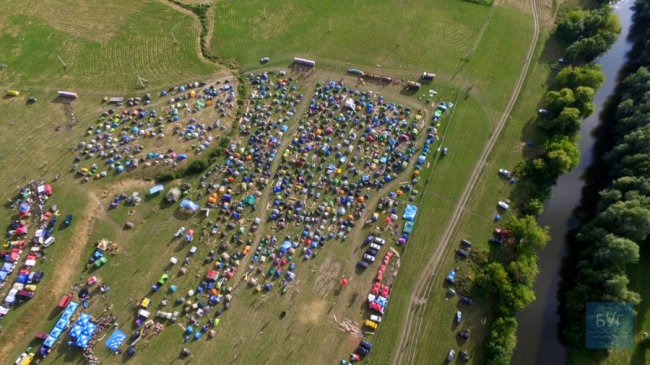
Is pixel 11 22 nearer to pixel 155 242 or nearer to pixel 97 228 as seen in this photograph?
pixel 97 228

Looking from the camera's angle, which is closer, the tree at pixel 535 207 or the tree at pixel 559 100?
the tree at pixel 535 207

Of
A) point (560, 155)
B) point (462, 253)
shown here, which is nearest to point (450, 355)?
point (462, 253)

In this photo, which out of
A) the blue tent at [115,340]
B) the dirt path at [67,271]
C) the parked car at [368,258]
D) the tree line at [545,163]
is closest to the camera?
the blue tent at [115,340]

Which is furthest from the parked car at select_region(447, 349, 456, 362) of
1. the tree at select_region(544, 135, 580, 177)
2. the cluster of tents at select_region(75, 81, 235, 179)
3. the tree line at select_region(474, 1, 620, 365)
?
the cluster of tents at select_region(75, 81, 235, 179)

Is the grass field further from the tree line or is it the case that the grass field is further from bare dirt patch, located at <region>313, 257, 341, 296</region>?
the tree line

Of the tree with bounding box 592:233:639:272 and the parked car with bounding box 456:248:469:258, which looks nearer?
the tree with bounding box 592:233:639:272

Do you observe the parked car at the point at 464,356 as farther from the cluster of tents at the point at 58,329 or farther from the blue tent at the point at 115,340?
the cluster of tents at the point at 58,329

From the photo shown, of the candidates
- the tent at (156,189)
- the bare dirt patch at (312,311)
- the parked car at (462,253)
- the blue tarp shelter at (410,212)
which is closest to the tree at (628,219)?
the parked car at (462,253)
